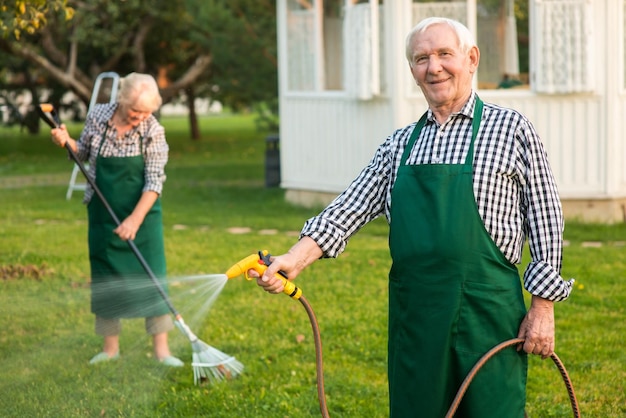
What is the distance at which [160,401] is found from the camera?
6102 mm

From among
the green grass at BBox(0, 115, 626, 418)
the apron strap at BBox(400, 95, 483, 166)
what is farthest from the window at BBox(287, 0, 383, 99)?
the apron strap at BBox(400, 95, 483, 166)

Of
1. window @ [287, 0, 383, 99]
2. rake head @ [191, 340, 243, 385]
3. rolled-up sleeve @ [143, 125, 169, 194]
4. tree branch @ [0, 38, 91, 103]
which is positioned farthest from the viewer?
tree branch @ [0, 38, 91, 103]

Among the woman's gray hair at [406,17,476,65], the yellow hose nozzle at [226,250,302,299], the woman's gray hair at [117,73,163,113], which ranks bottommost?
the yellow hose nozzle at [226,250,302,299]

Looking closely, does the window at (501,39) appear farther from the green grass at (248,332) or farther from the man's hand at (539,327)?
the man's hand at (539,327)

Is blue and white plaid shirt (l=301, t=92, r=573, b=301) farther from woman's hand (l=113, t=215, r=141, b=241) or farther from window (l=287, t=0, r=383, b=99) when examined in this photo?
window (l=287, t=0, r=383, b=99)

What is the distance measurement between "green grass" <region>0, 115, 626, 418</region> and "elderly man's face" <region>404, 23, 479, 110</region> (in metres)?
2.70

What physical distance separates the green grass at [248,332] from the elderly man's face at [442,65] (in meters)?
2.70

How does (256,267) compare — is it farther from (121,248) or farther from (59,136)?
(121,248)

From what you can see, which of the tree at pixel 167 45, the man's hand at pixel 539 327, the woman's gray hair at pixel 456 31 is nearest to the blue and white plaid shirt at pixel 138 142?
the woman's gray hair at pixel 456 31

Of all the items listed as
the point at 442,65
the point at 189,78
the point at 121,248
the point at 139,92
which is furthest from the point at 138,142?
the point at 189,78

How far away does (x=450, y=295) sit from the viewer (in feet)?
11.6

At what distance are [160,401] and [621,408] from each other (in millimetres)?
2721

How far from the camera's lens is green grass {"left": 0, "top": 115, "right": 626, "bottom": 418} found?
6.00 metres

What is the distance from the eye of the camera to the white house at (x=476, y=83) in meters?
12.4
